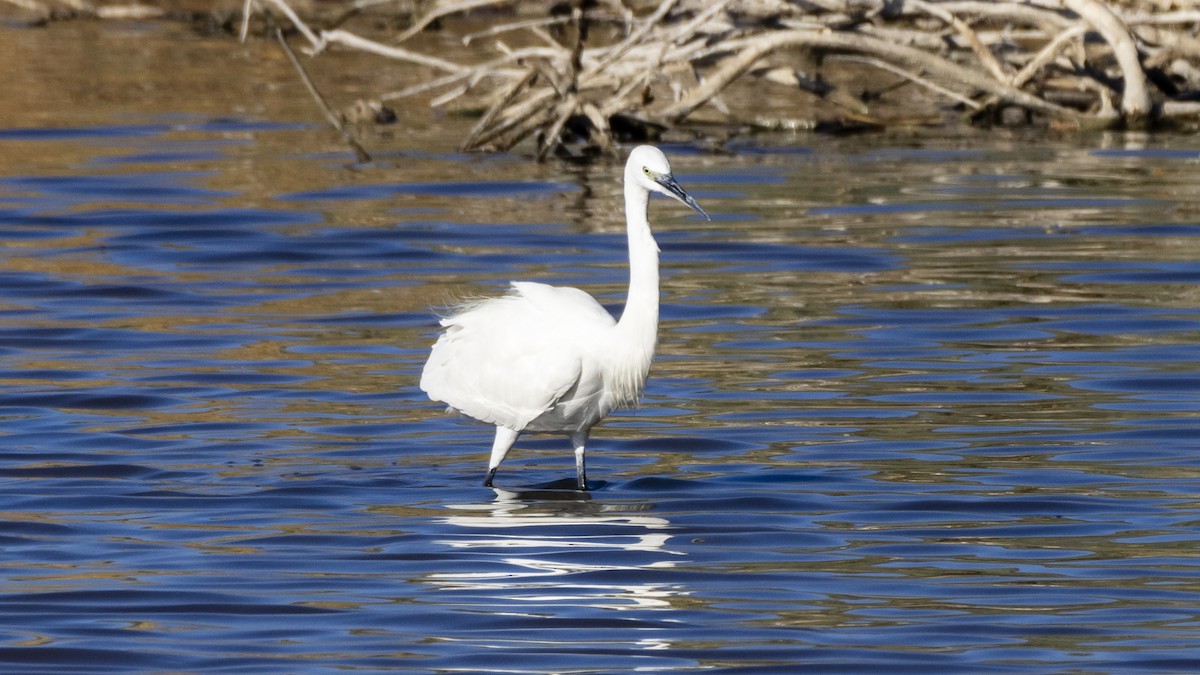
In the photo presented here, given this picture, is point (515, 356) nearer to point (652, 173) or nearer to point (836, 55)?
point (652, 173)

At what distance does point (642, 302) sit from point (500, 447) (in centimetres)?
96

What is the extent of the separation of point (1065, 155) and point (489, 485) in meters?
12.0

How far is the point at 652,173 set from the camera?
28.3ft

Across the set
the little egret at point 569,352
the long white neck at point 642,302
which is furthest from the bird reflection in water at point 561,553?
the long white neck at point 642,302

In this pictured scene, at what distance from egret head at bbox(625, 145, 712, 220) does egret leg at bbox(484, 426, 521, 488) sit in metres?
1.23

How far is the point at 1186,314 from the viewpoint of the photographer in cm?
1242

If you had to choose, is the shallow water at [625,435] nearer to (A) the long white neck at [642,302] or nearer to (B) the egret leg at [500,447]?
(B) the egret leg at [500,447]

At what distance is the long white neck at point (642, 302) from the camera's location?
8.51 metres

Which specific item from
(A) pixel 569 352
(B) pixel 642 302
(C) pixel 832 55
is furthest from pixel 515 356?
(C) pixel 832 55

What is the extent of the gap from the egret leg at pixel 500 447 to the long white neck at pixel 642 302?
702 millimetres

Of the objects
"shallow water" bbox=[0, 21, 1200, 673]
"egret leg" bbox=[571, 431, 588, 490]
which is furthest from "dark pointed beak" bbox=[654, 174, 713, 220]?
"shallow water" bbox=[0, 21, 1200, 673]

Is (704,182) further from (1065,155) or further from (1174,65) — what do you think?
(1174,65)

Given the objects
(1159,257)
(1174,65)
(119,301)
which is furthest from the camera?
(1174,65)

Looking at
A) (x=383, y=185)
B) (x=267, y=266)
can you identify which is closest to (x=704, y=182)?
(x=383, y=185)
